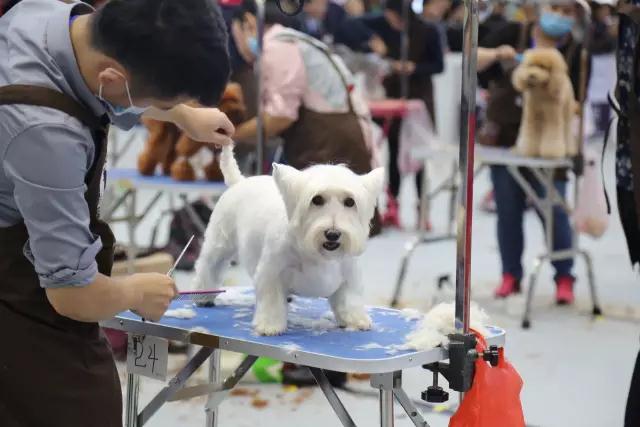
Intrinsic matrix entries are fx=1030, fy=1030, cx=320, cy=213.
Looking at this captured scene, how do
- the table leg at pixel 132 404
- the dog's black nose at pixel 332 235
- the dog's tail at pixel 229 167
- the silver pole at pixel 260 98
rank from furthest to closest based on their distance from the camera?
the silver pole at pixel 260 98
the dog's tail at pixel 229 167
the table leg at pixel 132 404
the dog's black nose at pixel 332 235

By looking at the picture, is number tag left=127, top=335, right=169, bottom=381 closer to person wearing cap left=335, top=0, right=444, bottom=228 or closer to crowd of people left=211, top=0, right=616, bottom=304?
crowd of people left=211, top=0, right=616, bottom=304

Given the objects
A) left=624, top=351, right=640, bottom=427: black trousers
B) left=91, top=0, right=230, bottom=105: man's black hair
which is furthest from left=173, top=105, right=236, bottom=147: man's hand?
left=624, top=351, right=640, bottom=427: black trousers

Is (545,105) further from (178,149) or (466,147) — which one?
(466,147)

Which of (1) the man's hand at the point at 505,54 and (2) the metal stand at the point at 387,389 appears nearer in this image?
(2) the metal stand at the point at 387,389

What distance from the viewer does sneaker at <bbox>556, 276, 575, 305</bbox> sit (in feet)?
16.4

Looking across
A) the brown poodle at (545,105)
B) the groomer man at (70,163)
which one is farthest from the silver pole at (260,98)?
the groomer man at (70,163)

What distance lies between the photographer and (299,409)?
349cm

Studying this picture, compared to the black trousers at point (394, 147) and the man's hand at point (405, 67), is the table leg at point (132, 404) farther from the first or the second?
the man's hand at point (405, 67)

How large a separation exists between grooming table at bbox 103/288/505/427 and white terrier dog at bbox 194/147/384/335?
6cm

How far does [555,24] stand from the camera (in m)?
4.82

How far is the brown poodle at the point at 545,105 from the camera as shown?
4.65m

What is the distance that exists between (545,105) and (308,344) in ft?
9.99

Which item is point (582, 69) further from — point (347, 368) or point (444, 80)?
point (444, 80)

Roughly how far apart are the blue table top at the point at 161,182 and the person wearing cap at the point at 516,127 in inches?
57.9
